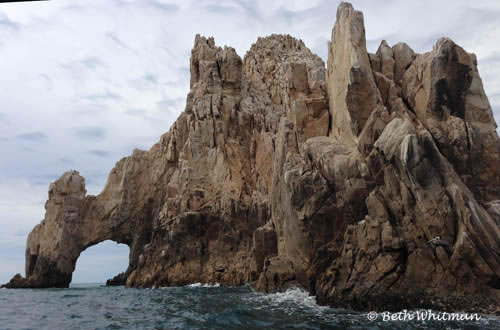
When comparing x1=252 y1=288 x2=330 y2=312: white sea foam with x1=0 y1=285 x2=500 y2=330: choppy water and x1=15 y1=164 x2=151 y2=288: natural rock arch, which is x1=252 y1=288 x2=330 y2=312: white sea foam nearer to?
x1=0 y1=285 x2=500 y2=330: choppy water

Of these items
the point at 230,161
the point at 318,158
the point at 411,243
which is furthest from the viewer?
the point at 230,161

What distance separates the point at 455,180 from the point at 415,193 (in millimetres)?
1901

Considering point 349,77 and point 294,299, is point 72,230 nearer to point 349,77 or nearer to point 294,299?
point 294,299

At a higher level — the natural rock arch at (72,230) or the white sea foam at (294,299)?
the natural rock arch at (72,230)

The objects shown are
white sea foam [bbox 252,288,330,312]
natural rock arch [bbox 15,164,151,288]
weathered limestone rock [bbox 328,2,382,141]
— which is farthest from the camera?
natural rock arch [bbox 15,164,151,288]

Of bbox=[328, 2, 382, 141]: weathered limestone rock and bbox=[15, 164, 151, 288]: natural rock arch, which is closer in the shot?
bbox=[328, 2, 382, 141]: weathered limestone rock

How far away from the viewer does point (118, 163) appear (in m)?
55.4

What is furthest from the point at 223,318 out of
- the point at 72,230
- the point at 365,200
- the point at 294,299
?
the point at 72,230

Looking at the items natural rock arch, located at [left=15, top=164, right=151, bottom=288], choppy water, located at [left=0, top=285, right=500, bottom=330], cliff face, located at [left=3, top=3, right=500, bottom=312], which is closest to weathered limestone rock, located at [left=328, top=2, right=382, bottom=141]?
cliff face, located at [left=3, top=3, right=500, bottom=312]

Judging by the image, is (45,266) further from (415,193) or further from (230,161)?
(415,193)

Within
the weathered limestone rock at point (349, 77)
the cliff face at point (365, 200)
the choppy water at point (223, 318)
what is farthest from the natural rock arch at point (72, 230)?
the weathered limestone rock at point (349, 77)

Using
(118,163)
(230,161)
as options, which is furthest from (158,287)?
(118,163)

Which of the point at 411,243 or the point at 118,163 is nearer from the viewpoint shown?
the point at 411,243

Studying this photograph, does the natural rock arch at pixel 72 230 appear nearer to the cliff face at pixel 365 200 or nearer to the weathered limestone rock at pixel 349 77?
the cliff face at pixel 365 200
